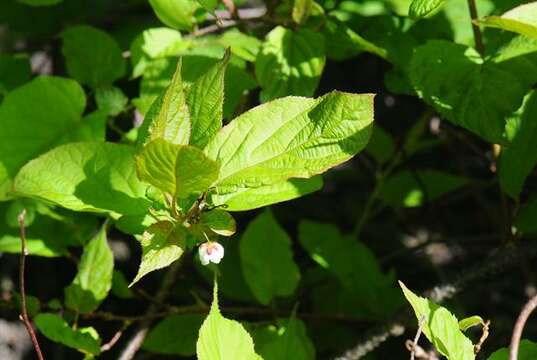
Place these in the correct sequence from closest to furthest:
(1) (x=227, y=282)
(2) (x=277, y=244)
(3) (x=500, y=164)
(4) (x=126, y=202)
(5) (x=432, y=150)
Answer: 1. (4) (x=126, y=202)
2. (3) (x=500, y=164)
3. (2) (x=277, y=244)
4. (1) (x=227, y=282)
5. (5) (x=432, y=150)

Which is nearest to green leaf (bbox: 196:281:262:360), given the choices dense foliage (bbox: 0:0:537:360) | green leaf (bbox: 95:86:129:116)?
dense foliage (bbox: 0:0:537:360)

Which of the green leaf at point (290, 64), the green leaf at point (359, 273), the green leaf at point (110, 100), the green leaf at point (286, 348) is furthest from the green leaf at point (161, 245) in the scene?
the green leaf at point (359, 273)

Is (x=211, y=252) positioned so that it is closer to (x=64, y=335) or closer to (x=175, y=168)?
(x=175, y=168)

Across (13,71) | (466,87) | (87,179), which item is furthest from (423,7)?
(13,71)

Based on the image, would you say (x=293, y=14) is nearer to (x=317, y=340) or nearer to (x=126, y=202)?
(x=126, y=202)

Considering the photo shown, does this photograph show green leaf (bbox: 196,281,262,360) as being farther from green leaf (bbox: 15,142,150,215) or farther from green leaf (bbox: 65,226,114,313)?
green leaf (bbox: 65,226,114,313)

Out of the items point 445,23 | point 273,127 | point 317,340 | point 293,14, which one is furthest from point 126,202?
point 317,340

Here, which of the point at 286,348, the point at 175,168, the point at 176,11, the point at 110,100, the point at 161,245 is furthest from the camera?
the point at 110,100
